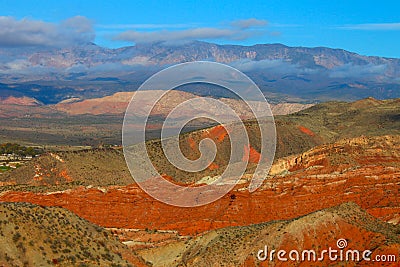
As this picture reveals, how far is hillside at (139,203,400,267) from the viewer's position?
113 feet

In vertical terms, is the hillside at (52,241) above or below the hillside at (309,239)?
above

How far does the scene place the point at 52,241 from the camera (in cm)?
2956

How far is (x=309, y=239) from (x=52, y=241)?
51.2 feet

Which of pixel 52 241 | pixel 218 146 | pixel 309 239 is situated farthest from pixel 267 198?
pixel 218 146

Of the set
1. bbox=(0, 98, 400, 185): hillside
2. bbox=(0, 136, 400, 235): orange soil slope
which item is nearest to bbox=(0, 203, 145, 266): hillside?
bbox=(0, 136, 400, 235): orange soil slope

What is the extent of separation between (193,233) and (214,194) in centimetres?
755

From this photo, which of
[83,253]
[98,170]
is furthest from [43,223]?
[98,170]

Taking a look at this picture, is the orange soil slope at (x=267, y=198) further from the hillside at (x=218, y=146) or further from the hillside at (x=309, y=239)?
the hillside at (x=309, y=239)

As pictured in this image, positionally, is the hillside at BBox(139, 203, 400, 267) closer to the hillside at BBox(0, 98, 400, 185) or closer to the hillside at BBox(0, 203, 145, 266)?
the hillside at BBox(0, 203, 145, 266)

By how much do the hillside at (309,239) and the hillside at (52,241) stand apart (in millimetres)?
7109

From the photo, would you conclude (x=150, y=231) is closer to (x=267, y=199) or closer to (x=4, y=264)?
(x=267, y=199)

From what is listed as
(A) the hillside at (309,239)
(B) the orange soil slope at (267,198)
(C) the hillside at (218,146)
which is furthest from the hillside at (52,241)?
(C) the hillside at (218,146)

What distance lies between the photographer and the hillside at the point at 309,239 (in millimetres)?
34594

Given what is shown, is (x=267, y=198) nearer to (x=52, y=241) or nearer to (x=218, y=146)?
(x=52, y=241)
